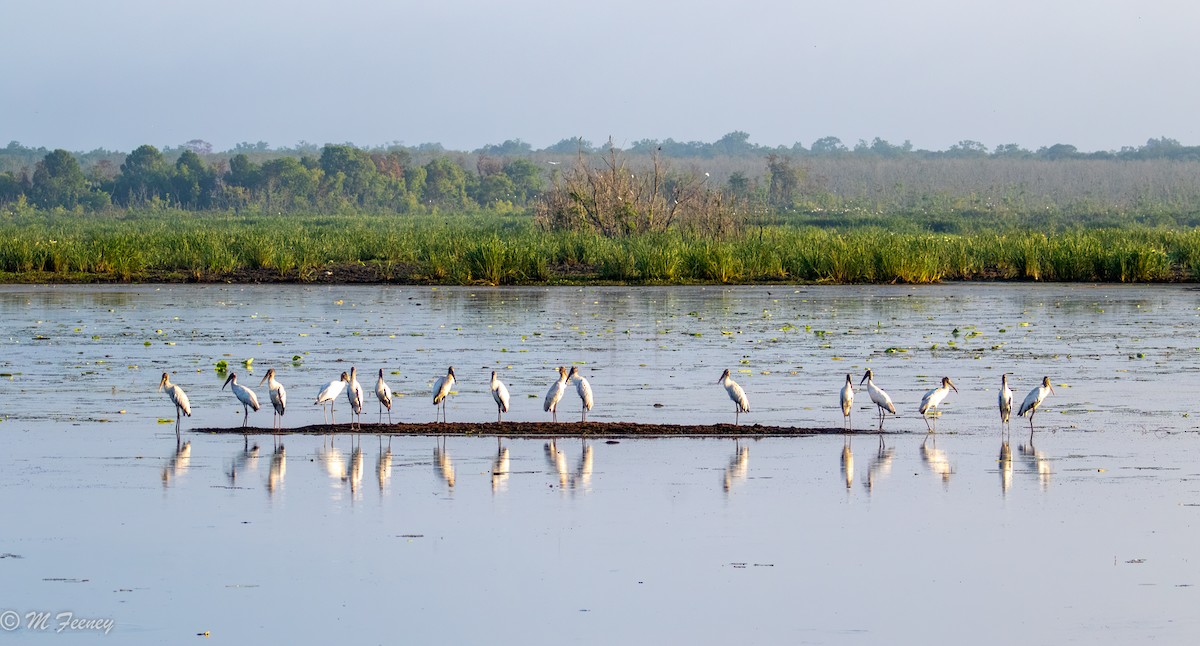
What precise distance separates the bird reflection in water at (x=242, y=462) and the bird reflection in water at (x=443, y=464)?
1428 mm

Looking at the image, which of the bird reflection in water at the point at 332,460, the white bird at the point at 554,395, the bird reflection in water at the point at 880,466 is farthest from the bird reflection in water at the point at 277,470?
the bird reflection in water at the point at 880,466

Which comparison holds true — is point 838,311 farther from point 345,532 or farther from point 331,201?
point 331,201

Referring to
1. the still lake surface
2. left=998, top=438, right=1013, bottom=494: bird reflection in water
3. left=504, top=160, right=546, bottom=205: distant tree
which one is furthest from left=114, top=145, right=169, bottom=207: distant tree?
left=998, top=438, right=1013, bottom=494: bird reflection in water

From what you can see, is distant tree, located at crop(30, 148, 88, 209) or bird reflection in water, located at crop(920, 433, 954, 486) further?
distant tree, located at crop(30, 148, 88, 209)

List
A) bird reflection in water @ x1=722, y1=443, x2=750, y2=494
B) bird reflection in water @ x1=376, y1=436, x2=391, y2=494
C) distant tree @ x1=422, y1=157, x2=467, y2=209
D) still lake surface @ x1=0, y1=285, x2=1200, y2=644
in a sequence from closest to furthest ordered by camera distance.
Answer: still lake surface @ x1=0, y1=285, x2=1200, y2=644
bird reflection in water @ x1=376, y1=436, x2=391, y2=494
bird reflection in water @ x1=722, y1=443, x2=750, y2=494
distant tree @ x1=422, y1=157, x2=467, y2=209

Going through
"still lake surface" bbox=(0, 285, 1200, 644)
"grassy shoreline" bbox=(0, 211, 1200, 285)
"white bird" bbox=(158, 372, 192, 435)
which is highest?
"grassy shoreline" bbox=(0, 211, 1200, 285)

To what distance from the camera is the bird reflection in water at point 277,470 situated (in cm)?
1202

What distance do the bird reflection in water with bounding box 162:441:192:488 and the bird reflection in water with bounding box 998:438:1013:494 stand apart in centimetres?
614

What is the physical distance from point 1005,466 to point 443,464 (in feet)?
14.6

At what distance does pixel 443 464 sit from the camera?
13.1 metres

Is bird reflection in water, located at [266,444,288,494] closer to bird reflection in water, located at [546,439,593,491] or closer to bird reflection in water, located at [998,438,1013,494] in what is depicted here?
bird reflection in water, located at [546,439,593,491]

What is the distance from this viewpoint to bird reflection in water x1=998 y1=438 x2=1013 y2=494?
1216cm

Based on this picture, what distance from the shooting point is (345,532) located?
10422mm

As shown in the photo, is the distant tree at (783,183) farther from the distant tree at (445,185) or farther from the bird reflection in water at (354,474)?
the bird reflection in water at (354,474)
